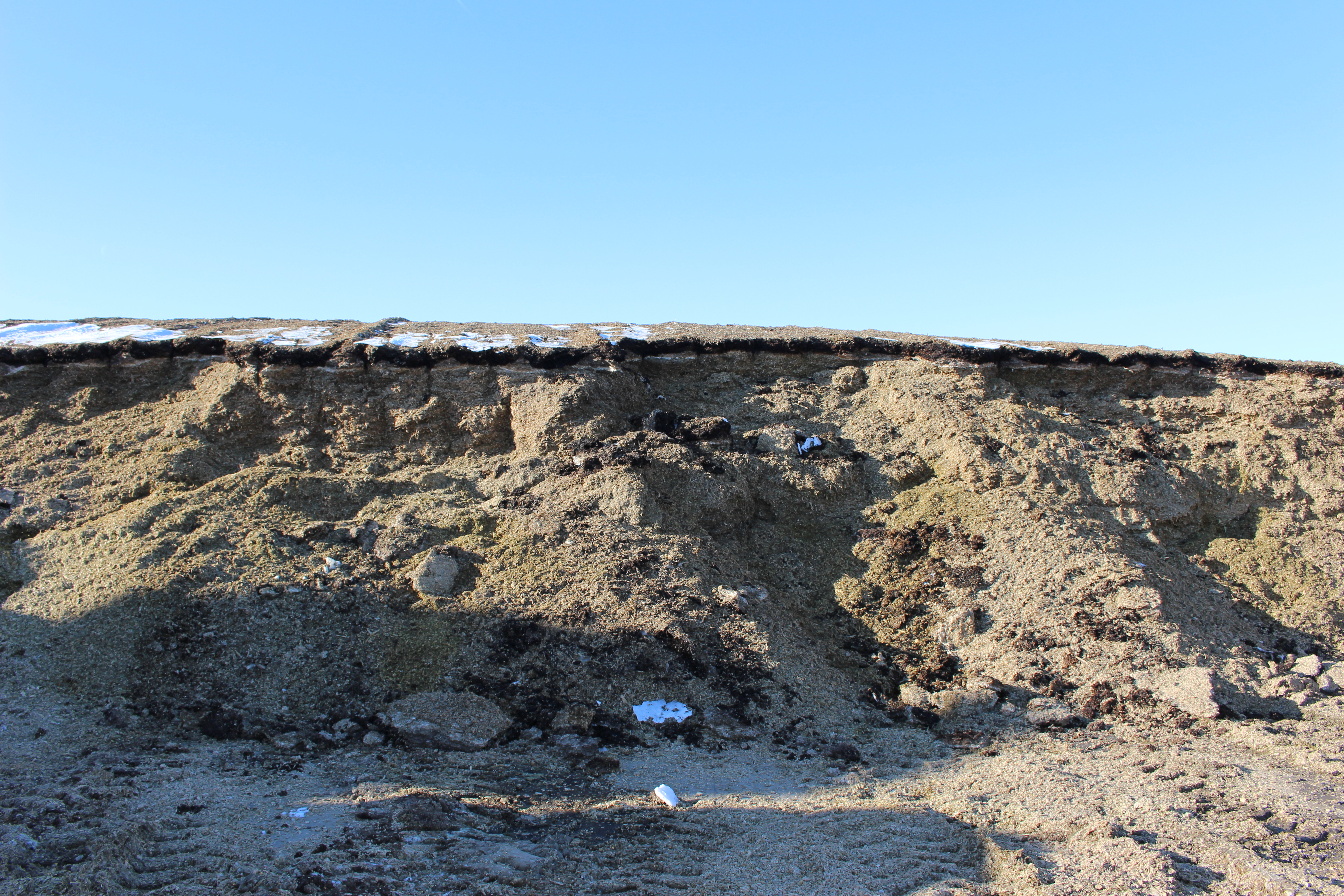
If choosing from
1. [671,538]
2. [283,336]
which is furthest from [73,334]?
[671,538]

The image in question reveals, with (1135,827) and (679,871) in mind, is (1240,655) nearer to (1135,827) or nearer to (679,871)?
(1135,827)

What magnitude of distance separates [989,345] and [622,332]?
4911 millimetres

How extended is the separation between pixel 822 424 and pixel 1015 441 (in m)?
2.13

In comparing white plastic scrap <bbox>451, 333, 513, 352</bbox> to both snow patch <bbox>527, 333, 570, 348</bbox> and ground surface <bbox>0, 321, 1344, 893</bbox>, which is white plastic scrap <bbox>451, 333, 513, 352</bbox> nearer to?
ground surface <bbox>0, 321, 1344, 893</bbox>

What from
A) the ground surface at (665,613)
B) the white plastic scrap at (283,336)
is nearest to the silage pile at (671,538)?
the ground surface at (665,613)

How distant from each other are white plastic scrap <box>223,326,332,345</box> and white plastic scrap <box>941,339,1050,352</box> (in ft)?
24.5

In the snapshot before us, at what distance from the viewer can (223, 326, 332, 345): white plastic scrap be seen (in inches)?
377

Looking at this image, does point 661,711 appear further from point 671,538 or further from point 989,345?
point 989,345

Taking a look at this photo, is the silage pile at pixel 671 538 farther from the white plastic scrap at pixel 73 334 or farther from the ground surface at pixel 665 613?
the white plastic scrap at pixel 73 334

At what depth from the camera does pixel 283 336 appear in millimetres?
9992

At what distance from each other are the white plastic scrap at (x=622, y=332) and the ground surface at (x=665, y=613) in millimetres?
161

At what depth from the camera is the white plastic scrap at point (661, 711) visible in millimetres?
6176

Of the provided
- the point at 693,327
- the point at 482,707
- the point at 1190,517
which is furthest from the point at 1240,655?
the point at 693,327

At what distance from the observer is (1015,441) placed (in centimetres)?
887
